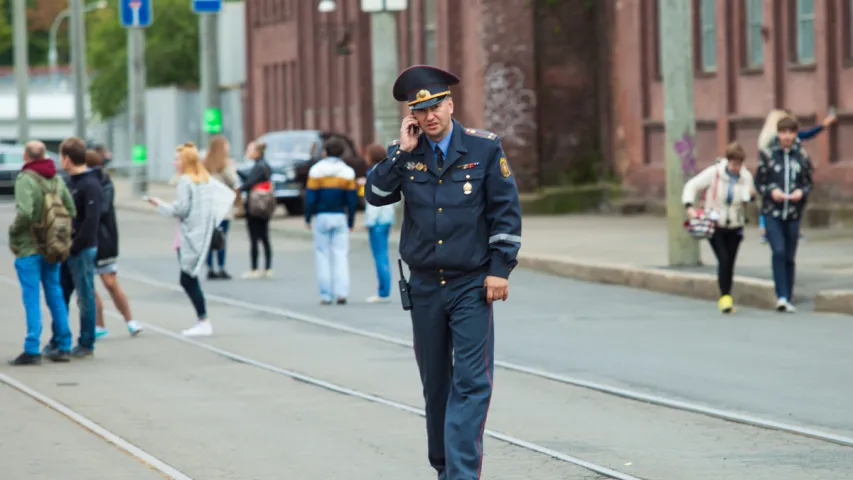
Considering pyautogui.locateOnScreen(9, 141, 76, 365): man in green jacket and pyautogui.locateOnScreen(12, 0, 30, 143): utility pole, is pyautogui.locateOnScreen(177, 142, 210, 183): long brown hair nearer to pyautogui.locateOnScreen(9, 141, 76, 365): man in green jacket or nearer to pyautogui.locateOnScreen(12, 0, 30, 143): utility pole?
pyautogui.locateOnScreen(9, 141, 76, 365): man in green jacket

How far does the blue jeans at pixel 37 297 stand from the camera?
13.5 m

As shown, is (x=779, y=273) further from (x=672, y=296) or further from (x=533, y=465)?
(x=533, y=465)

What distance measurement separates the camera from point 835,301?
16328 millimetres

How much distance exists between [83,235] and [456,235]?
6.77 metres

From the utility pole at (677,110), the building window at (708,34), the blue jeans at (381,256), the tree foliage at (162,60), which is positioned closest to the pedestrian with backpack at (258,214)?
the blue jeans at (381,256)

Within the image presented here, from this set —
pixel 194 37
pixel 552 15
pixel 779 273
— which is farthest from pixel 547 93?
pixel 194 37

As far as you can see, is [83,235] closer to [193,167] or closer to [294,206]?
[193,167]

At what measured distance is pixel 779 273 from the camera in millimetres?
16438

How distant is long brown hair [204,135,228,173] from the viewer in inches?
811

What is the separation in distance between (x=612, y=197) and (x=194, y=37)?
38958mm

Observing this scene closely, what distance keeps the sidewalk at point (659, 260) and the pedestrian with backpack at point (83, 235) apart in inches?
250

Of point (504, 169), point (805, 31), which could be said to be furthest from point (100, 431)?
point (805, 31)

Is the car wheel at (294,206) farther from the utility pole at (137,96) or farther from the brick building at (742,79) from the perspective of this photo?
the utility pole at (137,96)

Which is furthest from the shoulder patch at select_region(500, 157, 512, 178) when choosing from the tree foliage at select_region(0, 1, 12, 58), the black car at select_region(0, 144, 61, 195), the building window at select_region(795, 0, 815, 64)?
the tree foliage at select_region(0, 1, 12, 58)
